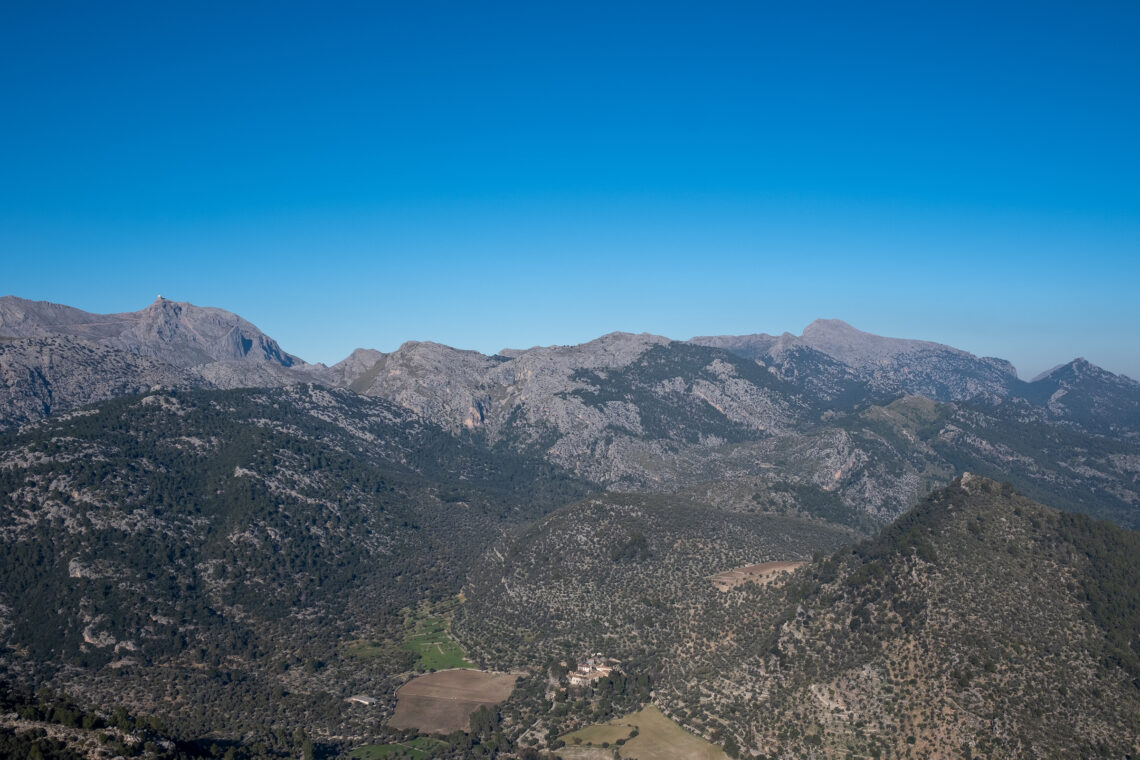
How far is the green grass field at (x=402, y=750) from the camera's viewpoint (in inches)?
4161

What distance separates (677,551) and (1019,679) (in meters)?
75.8

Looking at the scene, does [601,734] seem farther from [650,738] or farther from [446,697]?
[446,697]

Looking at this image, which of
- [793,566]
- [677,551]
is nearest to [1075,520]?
[793,566]

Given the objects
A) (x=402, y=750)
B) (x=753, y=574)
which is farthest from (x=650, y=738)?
(x=753, y=574)

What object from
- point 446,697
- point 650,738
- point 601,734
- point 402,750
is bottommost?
point 402,750

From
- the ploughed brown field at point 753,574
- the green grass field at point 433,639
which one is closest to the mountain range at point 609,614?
the green grass field at point 433,639

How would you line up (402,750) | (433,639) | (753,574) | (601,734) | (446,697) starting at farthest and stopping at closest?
(433,639) < (753,574) < (446,697) < (402,750) < (601,734)

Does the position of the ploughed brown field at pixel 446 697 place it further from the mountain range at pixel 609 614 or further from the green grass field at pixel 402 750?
the mountain range at pixel 609 614

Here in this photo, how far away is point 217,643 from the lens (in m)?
145

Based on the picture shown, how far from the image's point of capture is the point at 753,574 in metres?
136

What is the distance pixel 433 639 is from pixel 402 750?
148 ft

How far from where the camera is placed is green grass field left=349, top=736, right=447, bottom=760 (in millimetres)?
105688

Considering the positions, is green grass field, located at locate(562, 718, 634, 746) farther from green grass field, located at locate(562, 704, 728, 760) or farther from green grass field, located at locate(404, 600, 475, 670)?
green grass field, located at locate(404, 600, 475, 670)

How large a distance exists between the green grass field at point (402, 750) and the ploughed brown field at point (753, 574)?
5300cm
